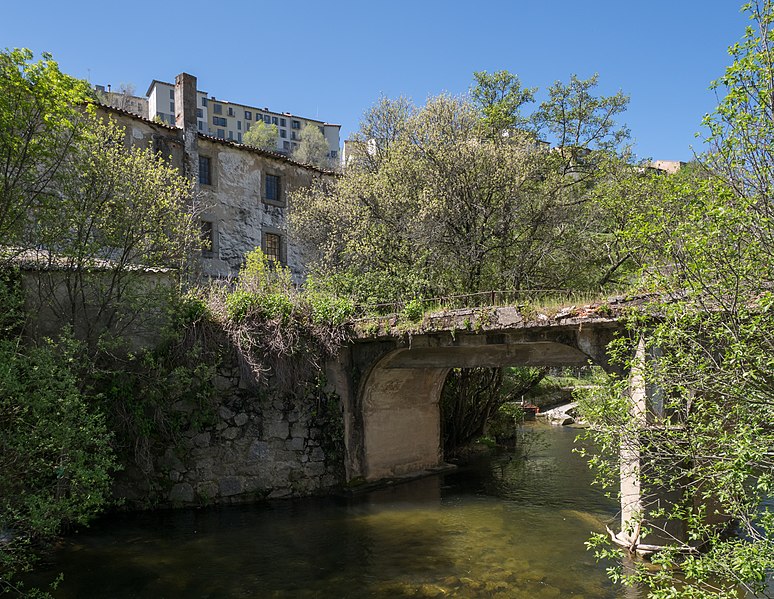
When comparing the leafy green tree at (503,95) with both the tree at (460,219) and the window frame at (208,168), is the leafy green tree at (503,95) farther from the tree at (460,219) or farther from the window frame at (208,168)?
the window frame at (208,168)

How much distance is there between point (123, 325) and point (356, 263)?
675 centimetres

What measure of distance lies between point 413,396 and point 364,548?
5738 millimetres

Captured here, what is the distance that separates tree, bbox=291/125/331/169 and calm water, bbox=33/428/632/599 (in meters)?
47.2

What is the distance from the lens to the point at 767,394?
17.4 ft

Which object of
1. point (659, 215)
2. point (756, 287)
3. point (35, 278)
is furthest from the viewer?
point (35, 278)

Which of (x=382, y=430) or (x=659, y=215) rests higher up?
(x=659, y=215)

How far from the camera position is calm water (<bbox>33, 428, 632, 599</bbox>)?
9.01 m

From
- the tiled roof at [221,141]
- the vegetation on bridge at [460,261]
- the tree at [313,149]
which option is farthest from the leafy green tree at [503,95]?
the tree at [313,149]

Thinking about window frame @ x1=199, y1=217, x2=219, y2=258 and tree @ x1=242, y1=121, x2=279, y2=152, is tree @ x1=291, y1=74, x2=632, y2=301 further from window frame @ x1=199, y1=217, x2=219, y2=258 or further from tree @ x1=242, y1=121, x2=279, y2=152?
tree @ x1=242, y1=121, x2=279, y2=152

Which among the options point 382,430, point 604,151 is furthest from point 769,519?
point 604,151

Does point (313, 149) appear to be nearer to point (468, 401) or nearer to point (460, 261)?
point (468, 401)

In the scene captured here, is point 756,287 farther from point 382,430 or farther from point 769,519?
point 382,430

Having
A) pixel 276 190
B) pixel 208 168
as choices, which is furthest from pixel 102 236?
pixel 276 190

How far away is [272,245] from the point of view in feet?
80.0
